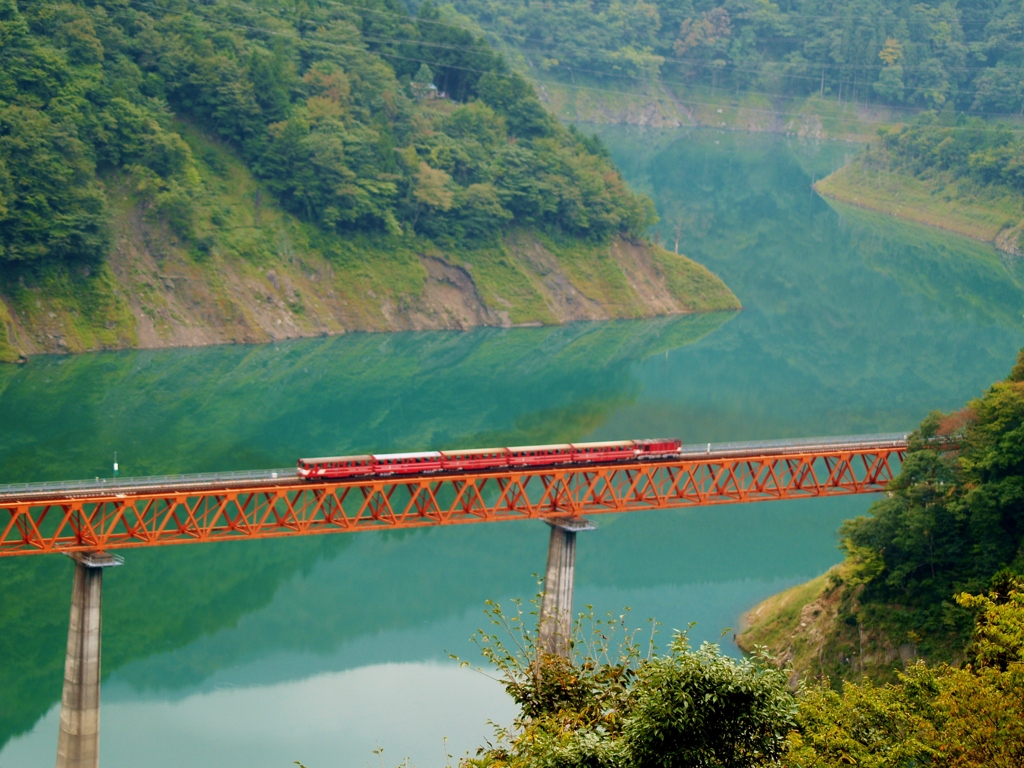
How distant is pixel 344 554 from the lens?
84.4 meters

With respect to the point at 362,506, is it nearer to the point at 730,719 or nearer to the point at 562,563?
the point at 562,563

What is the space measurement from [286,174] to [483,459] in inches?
3154

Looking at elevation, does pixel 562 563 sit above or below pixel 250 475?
below

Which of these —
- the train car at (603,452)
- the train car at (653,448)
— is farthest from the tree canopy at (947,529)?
the train car at (603,452)

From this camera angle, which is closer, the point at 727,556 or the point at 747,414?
the point at 727,556

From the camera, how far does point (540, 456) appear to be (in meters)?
65.3

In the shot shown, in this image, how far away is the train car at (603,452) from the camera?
→ 65750mm

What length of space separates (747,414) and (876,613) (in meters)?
56.4

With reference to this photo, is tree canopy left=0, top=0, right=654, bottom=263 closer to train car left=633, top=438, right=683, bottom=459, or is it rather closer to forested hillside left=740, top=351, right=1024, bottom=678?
train car left=633, top=438, right=683, bottom=459

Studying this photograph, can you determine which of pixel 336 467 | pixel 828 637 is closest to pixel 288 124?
pixel 336 467

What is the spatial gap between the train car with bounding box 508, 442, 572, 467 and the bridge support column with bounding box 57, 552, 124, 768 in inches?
685

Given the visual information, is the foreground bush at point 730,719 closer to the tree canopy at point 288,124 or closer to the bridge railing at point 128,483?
the bridge railing at point 128,483

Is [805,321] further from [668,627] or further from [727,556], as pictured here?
[668,627]

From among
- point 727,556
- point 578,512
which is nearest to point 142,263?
point 727,556
